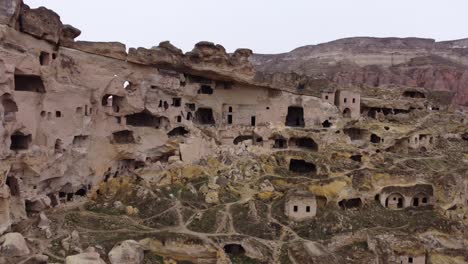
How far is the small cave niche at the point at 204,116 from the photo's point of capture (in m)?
38.3

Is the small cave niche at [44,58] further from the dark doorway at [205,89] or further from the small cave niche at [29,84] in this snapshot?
the dark doorway at [205,89]

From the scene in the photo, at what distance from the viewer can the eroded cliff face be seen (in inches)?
916

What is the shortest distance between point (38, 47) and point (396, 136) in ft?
88.8

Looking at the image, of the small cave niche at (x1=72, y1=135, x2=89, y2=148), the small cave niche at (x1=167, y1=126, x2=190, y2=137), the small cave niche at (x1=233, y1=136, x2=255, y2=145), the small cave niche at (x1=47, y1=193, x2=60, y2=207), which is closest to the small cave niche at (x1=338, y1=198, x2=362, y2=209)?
the small cave niche at (x1=233, y1=136, x2=255, y2=145)

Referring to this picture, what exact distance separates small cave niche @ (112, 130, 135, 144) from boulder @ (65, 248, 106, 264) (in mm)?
12597

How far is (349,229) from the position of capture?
25328mm

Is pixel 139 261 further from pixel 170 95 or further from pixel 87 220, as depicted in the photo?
pixel 170 95

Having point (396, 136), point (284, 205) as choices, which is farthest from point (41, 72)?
point (396, 136)

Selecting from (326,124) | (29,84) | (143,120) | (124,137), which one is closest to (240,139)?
(326,124)

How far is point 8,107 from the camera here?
78.9ft

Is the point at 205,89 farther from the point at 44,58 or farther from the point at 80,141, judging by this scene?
the point at 44,58

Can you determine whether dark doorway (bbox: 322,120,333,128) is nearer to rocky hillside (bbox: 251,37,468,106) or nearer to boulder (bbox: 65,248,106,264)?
rocky hillside (bbox: 251,37,468,106)

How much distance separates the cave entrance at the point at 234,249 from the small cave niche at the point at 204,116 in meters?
15.4

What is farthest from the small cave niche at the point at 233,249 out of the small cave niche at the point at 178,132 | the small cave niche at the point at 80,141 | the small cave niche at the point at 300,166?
the small cave niche at the point at 80,141
